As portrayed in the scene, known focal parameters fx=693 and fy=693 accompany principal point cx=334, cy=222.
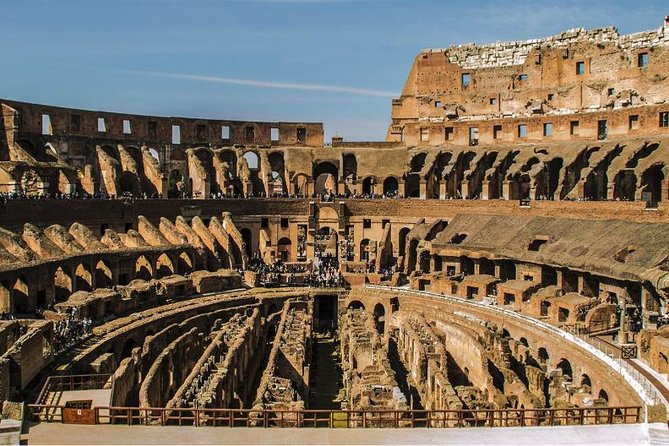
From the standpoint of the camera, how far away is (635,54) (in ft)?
178

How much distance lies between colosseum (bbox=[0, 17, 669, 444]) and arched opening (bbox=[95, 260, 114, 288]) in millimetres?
151

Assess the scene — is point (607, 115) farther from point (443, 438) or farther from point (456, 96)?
point (443, 438)

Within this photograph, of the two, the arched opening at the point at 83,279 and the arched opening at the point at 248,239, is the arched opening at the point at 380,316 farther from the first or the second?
the arched opening at the point at 83,279

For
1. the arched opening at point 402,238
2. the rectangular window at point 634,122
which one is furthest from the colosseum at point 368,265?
the arched opening at point 402,238

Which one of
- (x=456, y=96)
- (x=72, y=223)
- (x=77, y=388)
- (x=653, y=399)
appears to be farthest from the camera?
(x=456, y=96)

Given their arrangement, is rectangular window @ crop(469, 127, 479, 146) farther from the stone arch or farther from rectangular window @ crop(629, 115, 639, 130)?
the stone arch

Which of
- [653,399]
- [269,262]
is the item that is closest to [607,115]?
[269,262]

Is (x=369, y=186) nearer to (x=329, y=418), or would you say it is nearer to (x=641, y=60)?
(x=641, y=60)

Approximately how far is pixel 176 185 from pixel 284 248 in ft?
39.4

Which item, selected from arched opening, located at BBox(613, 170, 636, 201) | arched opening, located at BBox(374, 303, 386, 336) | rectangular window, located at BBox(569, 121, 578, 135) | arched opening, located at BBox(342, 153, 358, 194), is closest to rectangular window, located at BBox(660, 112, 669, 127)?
arched opening, located at BBox(613, 170, 636, 201)

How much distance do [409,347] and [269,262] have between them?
20.6m

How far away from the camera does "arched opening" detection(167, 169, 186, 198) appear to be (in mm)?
59156

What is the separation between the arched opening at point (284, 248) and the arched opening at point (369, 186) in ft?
28.6

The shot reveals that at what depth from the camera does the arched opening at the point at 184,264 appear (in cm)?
4600
